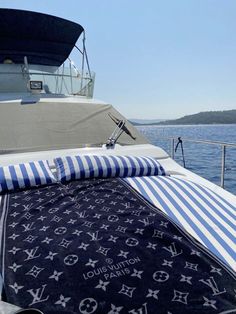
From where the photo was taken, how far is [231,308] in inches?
38.8

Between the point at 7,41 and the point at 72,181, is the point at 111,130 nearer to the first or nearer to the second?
the point at 72,181

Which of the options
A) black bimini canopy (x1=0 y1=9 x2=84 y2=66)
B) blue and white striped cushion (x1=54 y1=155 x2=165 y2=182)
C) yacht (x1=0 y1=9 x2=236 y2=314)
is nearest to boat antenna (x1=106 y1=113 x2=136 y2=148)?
yacht (x1=0 y1=9 x2=236 y2=314)

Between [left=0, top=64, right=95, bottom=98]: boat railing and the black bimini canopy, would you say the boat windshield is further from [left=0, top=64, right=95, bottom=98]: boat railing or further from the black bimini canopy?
the black bimini canopy

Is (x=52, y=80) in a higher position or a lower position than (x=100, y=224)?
higher

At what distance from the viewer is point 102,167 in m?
2.56

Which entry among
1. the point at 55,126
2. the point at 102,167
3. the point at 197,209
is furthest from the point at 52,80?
the point at 197,209

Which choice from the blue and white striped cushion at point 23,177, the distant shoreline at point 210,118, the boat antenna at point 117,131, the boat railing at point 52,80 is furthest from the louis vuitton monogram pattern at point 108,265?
the distant shoreline at point 210,118

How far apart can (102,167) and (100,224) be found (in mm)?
1007

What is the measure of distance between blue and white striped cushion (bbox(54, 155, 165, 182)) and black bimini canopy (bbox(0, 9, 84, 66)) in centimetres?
408

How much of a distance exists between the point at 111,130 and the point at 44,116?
87 cm

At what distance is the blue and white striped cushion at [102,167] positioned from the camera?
2510 mm

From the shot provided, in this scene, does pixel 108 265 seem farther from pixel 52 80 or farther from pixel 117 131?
pixel 52 80

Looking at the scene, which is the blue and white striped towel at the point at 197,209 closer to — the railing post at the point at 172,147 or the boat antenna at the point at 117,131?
the boat antenna at the point at 117,131

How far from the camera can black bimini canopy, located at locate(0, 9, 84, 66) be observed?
18.1ft
